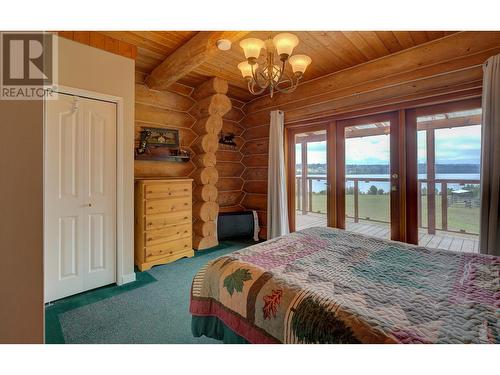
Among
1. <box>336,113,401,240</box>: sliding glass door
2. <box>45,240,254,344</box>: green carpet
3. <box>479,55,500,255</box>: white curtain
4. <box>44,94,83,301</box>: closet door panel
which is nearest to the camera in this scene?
<box>45,240,254,344</box>: green carpet

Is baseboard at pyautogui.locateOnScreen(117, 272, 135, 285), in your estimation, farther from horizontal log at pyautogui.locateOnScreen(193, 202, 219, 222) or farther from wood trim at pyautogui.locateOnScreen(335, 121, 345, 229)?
wood trim at pyautogui.locateOnScreen(335, 121, 345, 229)

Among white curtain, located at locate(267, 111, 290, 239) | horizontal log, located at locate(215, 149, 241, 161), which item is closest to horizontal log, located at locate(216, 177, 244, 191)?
horizontal log, located at locate(215, 149, 241, 161)

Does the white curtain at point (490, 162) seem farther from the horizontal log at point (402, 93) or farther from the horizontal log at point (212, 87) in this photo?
the horizontal log at point (212, 87)

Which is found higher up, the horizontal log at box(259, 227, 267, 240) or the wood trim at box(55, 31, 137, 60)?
the wood trim at box(55, 31, 137, 60)

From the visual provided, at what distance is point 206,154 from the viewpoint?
355 centimetres

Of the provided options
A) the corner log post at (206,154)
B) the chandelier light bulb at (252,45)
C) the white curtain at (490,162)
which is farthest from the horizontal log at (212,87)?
the white curtain at (490,162)

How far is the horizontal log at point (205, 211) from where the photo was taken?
3.52 m

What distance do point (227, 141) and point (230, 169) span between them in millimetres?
548

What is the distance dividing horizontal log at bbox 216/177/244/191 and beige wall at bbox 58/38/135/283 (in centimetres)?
182

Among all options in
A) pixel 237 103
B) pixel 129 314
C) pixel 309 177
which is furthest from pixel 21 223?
pixel 237 103

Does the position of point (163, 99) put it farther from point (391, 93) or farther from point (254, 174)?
point (391, 93)

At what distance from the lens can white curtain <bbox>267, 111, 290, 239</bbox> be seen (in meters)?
3.65

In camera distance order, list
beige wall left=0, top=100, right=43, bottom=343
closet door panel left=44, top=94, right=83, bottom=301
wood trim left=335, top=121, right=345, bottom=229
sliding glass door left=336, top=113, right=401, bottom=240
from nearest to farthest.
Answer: beige wall left=0, top=100, right=43, bottom=343, closet door panel left=44, top=94, right=83, bottom=301, sliding glass door left=336, top=113, right=401, bottom=240, wood trim left=335, top=121, right=345, bottom=229
